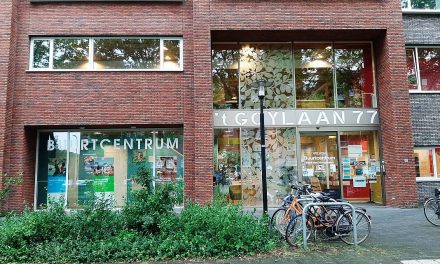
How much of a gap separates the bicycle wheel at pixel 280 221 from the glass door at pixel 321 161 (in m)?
5.41

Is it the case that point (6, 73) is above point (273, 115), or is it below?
above

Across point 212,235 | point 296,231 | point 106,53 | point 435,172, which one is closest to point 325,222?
point 296,231

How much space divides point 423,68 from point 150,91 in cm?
1003

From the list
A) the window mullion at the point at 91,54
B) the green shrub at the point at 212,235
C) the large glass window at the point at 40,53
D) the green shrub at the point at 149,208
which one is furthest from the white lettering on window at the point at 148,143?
the green shrub at the point at 212,235

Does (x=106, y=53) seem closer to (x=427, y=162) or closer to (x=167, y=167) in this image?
(x=167, y=167)

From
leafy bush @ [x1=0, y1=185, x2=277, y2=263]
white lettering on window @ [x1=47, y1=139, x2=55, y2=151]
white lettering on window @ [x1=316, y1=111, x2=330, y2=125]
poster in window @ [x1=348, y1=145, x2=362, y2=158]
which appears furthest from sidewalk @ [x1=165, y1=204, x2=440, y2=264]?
white lettering on window @ [x1=47, y1=139, x2=55, y2=151]

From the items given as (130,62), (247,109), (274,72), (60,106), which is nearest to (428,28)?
(274,72)

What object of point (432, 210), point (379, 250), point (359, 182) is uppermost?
point (359, 182)

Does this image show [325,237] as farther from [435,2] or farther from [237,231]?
[435,2]

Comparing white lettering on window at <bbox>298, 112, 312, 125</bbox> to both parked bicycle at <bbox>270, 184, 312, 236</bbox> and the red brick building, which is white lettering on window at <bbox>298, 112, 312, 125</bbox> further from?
parked bicycle at <bbox>270, 184, 312, 236</bbox>

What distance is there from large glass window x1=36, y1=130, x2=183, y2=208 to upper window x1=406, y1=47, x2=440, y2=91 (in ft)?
28.8

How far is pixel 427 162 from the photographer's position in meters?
12.9

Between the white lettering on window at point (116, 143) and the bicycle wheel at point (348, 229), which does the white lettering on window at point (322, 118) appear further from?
the white lettering on window at point (116, 143)

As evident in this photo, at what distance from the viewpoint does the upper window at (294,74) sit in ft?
43.5
